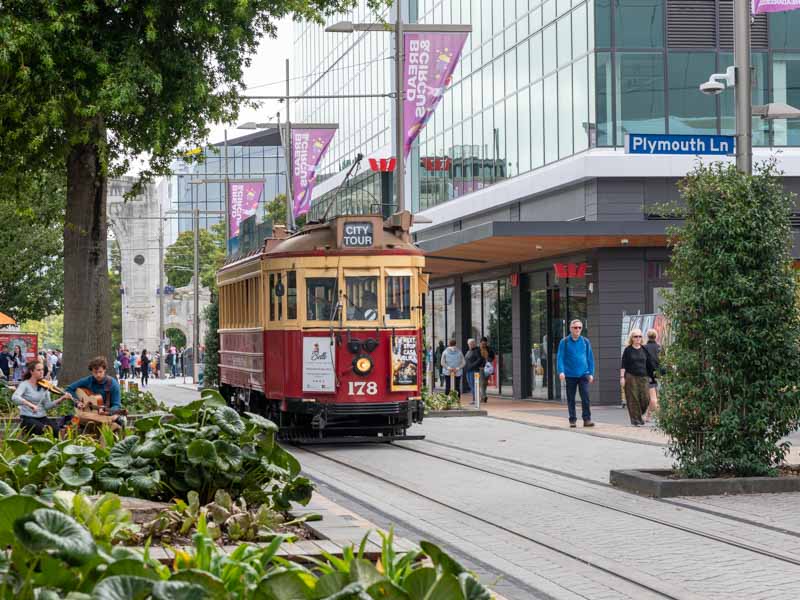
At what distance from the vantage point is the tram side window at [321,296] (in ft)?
65.3

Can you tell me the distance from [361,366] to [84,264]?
4706 mm

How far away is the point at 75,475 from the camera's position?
8.74 m

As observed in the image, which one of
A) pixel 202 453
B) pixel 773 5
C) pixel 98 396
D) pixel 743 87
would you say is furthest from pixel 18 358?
pixel 202 453

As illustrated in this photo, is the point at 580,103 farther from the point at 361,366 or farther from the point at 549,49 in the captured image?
the point at 361,366

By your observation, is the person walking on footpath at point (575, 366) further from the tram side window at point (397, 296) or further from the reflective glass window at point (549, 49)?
the reflective glass window at point (549, 49)

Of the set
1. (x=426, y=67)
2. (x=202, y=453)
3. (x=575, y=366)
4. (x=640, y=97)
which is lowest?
(x=202, y=453)

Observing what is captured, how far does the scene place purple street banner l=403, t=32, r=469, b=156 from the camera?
81.3ft

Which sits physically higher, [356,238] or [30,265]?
[30,265]

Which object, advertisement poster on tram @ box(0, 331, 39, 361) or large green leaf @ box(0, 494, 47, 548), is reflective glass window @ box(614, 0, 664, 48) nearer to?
advertisement poster on tram @ box(0, 331, 39, 361)

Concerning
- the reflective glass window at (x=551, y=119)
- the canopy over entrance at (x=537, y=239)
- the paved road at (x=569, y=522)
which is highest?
the reflective glass window at (x=551, y=119)

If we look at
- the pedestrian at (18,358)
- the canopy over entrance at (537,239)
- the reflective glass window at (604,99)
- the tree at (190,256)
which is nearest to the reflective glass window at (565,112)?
the reflective glass window at (604,99)

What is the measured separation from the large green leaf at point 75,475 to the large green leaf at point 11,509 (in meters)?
3.59

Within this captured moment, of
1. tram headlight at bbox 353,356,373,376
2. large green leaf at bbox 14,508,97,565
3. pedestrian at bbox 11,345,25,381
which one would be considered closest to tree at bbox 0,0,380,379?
tram headlight at bbox 353,356,373,376

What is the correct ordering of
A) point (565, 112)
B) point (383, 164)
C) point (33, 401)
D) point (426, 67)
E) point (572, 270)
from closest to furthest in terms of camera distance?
point (33, 401) → point (426, 67) → point (383, 164) → point (572, 270) → point (565, 112)
